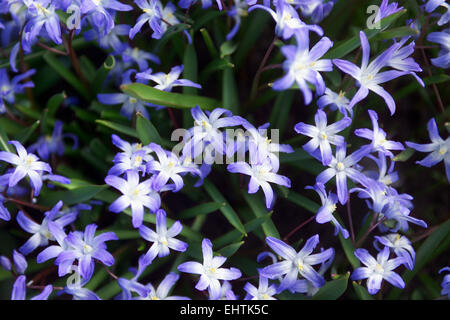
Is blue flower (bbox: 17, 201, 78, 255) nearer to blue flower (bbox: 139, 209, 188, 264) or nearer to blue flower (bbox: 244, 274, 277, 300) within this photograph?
blue flower (bbox: 139, 209, 188, 264)

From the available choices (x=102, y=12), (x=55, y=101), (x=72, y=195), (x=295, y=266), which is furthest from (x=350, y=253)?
(x=55, y=101)

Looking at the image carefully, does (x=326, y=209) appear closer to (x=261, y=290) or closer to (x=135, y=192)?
(x=261, y=290)

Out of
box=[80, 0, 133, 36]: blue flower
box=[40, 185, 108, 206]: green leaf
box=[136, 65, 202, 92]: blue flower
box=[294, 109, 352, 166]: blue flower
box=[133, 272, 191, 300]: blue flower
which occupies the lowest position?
box=[133, 272, 191, 300]: blue flower

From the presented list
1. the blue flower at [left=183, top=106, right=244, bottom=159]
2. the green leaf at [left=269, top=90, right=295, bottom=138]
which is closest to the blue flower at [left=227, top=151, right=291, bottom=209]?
the blue flower at [left=183, top=106, right=244, bottom=159]

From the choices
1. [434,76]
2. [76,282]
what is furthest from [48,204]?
[434,76]

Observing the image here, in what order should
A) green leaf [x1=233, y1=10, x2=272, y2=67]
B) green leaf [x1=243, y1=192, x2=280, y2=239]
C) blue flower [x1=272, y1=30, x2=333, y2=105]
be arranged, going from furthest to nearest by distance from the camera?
green leaf [x1=233, y1=10, x2=272, y2=67] < green leaf [x1=243, y1=192, x2=280, y2=239] < blue flower [x1=272, y1=30, x2=333, y2=105]
